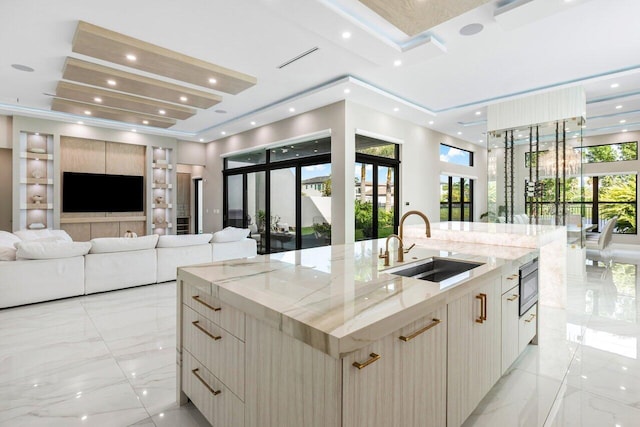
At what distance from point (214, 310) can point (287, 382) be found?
1.87ft

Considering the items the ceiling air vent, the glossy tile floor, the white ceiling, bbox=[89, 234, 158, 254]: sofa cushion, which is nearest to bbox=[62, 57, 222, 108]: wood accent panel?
the white ceiling

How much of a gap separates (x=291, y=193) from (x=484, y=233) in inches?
180

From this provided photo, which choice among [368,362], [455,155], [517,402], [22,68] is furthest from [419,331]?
[455,155]

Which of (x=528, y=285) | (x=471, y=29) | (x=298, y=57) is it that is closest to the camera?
(x=528, y=285)

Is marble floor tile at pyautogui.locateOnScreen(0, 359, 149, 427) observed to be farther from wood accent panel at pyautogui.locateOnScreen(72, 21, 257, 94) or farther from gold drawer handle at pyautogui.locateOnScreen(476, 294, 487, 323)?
wood accent panel at pyautogui.locateOnScreen(72, 21, 257, 94)

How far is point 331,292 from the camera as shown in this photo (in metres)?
1.35

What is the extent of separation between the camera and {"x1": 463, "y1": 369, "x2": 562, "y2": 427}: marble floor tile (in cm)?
181

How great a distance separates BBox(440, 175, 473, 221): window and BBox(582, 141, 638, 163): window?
312 cm

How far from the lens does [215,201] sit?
9.16 m

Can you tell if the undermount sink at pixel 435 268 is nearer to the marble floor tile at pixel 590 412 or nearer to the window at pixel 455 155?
the marble floor tile at pixel 590 412

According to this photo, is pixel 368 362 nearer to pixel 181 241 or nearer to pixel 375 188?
pixel 181 241

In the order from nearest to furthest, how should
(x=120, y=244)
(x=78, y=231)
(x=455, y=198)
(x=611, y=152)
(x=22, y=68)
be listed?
(x=120, y=244)
(x=22, y=68)
(x=78, y=231)
(x=611, y=152)
(x=455, y=198)

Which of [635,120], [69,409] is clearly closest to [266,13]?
[69,409]

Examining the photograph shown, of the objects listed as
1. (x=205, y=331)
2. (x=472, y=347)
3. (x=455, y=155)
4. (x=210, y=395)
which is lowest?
(x=210, y=395)
